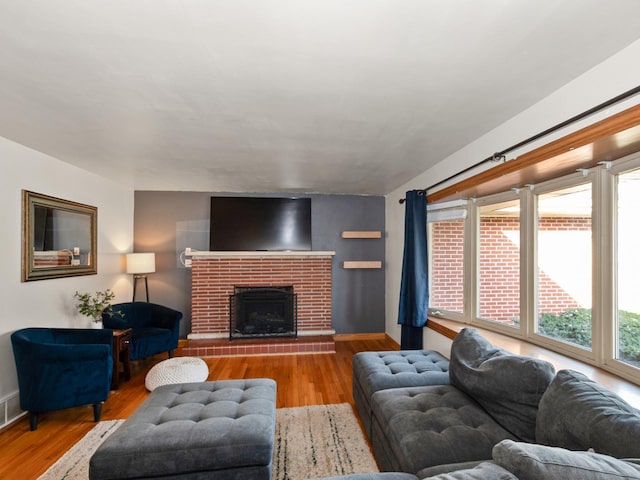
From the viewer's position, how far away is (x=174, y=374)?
3055 mm

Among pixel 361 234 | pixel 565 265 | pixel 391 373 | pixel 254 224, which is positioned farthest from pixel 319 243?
pixel 565 265

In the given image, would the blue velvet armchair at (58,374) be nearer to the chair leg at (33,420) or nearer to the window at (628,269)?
the chair leg at (33,420)

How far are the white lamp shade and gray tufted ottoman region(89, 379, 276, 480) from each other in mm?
2778

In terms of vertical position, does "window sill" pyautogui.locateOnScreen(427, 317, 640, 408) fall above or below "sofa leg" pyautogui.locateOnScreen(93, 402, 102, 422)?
above

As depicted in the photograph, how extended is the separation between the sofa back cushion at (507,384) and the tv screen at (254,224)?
10.4 ft

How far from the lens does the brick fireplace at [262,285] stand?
171 inches

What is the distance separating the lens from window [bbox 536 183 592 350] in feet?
6.87

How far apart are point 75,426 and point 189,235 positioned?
271 cm

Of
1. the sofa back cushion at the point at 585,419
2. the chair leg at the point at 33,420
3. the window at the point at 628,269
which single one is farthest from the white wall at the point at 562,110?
the chair leg at the point at 33,420

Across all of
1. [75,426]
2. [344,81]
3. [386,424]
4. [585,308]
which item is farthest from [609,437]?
[75,426]

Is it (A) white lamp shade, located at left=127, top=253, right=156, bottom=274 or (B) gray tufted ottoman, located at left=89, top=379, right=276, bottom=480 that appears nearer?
(B) gray tufted ottoman, located at left=89, top=379, right=276, bottom=480

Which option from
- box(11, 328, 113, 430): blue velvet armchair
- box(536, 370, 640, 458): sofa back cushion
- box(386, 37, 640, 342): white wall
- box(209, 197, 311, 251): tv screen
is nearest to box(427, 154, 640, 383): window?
box(386, 37, 640, 342): white wall

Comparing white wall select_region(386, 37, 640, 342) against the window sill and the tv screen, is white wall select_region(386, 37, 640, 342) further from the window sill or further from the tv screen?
the tv screen

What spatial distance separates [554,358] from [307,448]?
182cm
